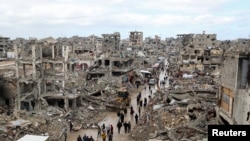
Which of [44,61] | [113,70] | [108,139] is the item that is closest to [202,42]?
[113,70]

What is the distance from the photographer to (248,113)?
15.0m

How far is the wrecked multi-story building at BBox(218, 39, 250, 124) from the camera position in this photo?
51.6 ft

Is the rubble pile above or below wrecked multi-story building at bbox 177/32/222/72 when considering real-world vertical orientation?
below

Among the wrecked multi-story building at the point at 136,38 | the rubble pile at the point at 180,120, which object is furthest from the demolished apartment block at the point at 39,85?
the wrecked multi-story building at the point at 136,38

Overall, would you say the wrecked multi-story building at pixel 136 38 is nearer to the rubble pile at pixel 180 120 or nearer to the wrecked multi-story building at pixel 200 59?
the wrecked multi-story building at pixel 200 59

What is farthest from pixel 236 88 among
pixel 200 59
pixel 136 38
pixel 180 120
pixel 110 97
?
pixel 136 38

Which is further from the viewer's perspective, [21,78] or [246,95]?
[21,78]

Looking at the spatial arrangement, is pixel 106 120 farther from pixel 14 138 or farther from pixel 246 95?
pixel 246 95

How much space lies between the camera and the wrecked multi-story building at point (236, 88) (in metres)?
15.7

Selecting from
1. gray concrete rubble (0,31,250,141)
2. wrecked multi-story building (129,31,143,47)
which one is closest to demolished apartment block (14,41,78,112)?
gray concrete rubble (0,31,250,141)

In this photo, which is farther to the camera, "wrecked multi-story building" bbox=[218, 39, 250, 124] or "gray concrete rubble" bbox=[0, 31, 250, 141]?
"gray concrete rubble" bbox=[0, 31, 250, 141]

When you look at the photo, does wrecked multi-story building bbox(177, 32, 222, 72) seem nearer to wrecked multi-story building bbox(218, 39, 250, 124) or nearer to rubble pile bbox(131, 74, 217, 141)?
rubble pile bbox(131, 74, 217, 141)

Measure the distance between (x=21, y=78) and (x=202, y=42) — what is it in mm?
50422

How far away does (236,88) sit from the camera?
16.7 metres
